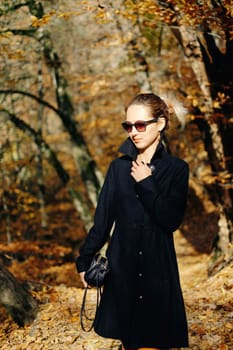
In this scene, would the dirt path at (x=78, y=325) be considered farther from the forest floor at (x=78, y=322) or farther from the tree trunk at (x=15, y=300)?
the tree trunk at (x=15, y=300)

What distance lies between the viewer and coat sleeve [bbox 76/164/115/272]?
2928mm

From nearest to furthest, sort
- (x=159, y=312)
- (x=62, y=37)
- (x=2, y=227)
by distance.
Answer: (x=159, y=312) → (x=62, y=37) → (x=2, y=227)

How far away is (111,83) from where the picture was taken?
52.8 ft

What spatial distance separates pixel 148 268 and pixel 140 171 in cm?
68

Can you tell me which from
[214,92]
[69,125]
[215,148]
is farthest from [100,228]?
[69,125]

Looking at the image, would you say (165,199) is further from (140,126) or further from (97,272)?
(97,272)

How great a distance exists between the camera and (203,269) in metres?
9.84

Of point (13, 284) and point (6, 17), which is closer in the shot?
point (13, 284)

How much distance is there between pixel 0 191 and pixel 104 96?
9.27m

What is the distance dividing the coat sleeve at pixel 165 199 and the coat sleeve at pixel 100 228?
316 mm

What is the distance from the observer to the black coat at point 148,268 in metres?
2.72

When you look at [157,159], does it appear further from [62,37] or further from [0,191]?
[0,191]

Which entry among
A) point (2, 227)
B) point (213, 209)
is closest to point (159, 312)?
point (213, 209)

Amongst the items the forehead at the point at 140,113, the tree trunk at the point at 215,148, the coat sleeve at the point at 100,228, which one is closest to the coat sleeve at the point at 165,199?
the coat sleeve at the point at 100,228
